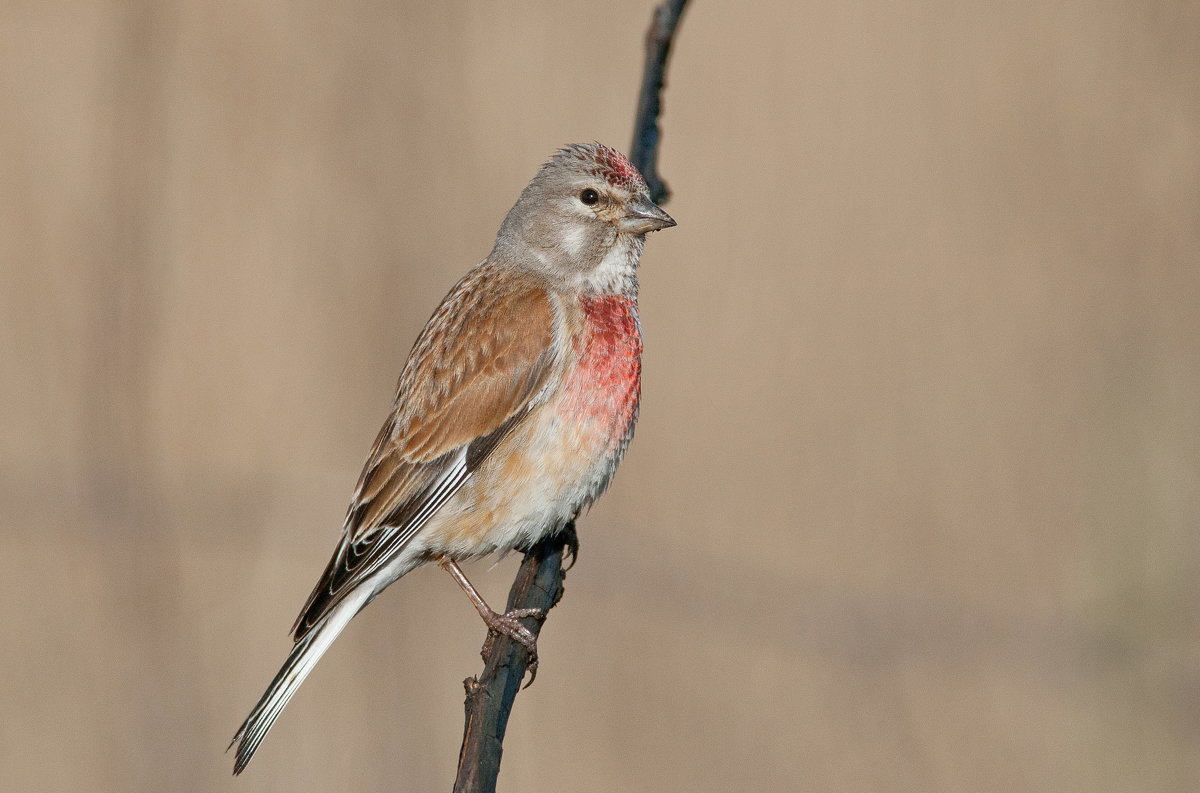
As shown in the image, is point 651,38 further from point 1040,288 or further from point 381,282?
point 1040,288

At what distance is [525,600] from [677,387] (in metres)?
3.19

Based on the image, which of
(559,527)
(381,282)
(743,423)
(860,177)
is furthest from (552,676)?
(860,177)

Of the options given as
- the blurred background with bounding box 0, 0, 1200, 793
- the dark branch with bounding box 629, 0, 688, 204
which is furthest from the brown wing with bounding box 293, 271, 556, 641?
the blurred background with bounding box 0, 0, 1200, 793

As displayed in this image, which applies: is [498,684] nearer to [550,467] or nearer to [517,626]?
[517,626]

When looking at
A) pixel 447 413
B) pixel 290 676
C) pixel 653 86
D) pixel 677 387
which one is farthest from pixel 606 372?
pixel 677 387

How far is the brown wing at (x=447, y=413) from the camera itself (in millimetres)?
3754

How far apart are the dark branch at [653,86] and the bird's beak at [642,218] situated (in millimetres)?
125

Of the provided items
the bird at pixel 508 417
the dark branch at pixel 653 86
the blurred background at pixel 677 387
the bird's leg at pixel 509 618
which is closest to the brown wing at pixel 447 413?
the bird at pixel 508 417

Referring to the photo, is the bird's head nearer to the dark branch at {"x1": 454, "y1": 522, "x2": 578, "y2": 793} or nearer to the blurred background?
the dark branch at {"x1": 454, "y1": 522, "x2": 578, "y2": 793}

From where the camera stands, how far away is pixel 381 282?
600 centimetres

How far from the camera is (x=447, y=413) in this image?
3.86m

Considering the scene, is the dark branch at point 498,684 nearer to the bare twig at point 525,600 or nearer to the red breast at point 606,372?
the bare twig at point 525,600

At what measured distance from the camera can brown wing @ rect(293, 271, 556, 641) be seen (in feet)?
12.3

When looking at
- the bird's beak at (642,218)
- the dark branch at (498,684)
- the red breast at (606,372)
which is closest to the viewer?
the dark branch at (498,684)
